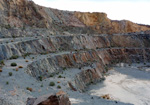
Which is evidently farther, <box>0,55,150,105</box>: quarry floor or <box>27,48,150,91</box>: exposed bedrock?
<box>27,48,150,91</box>: exposed bedrock

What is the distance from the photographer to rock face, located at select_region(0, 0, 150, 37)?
44.3 metres

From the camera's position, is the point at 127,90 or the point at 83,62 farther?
the point at 83,62

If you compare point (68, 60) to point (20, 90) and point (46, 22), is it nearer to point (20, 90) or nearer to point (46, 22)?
point (20, 90)

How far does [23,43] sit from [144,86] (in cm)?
2453

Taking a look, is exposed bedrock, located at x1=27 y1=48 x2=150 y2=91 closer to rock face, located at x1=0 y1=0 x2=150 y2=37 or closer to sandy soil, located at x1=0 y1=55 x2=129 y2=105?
sandy soil, located at x1=0 y1=55 x2=129 y2=105

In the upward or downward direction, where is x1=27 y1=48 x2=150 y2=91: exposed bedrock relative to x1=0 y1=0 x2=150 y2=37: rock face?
downward

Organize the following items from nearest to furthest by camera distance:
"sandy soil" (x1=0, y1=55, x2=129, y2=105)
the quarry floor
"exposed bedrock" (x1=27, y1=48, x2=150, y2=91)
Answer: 1. "sandy soil" (x1=0, y1=55, x2=129, y2=105)
2. the quarry floor
3. "exposed bedrock" (x1=27, y1=48, x2=150, y2=91)

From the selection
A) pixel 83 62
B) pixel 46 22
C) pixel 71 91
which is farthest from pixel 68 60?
pixel 46 22

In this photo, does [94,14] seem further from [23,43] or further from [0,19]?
[23,43]

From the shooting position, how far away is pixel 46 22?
180ft

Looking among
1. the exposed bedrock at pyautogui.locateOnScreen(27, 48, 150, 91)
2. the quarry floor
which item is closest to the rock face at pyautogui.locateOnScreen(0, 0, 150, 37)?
the exposed bedrock at pyautogui.locateOnScreen(27, 48, 150, 91)

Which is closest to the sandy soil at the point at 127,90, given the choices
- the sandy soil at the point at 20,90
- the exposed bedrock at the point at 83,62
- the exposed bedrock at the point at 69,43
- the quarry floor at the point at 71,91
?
the quarry floor at the point at 71,91

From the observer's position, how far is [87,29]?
2827 inches

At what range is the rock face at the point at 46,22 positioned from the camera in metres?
44.3
